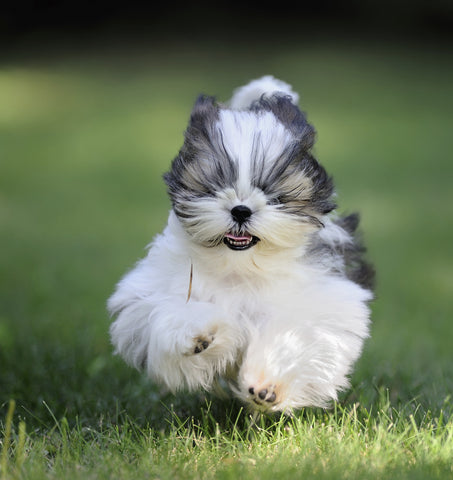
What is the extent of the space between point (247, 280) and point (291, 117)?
0.77 metres

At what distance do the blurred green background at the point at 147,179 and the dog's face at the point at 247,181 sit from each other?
113 cm

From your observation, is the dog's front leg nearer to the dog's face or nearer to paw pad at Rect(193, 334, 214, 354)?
paw pad at Rect(193, 334, 214, 354)

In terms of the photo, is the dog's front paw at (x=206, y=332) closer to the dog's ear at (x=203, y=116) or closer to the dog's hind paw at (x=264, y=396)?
Result: the dog's hind paw at (x=264, y=396)

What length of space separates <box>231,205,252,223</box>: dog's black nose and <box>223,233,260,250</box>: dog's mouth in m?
0.09

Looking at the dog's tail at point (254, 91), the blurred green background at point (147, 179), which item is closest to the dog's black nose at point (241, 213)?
the dog's tail at point (254, 91)

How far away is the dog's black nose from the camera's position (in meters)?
3.40

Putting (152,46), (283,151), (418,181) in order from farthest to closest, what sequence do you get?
1. (152,46)
2. (418,181)
3. (283,151)

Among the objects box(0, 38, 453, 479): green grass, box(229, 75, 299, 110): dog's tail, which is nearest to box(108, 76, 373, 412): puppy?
box(0, 38, 453, 479): green grass

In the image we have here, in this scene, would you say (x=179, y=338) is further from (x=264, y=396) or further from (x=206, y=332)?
(x=264, y=396)

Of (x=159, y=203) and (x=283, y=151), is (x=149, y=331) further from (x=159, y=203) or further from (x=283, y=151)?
(x=159, y=203)

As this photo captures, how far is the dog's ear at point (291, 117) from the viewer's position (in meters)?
3.66

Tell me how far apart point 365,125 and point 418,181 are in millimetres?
4565

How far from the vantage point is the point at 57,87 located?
21000 millimetres

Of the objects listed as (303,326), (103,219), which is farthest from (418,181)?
(303,326)
